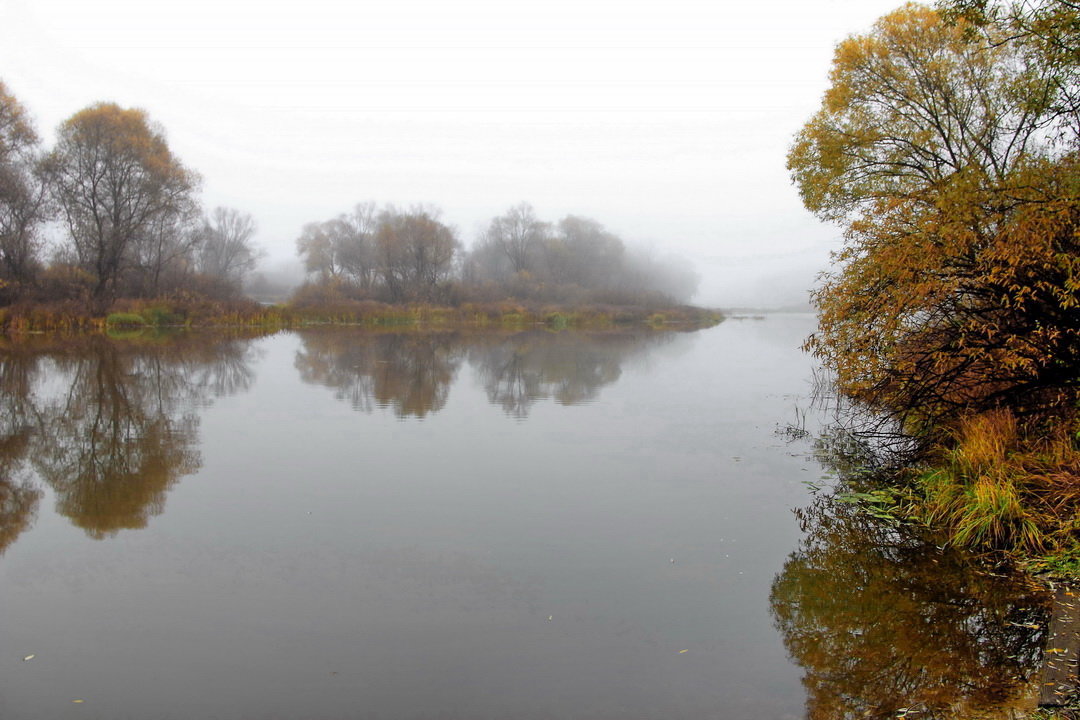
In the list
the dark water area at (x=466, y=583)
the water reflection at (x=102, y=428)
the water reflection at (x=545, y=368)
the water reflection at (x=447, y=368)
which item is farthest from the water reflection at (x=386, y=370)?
the water reflection at (x=102, y=428)

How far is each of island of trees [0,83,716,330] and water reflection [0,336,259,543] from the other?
666 inches

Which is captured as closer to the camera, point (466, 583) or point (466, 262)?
point (466, 583)

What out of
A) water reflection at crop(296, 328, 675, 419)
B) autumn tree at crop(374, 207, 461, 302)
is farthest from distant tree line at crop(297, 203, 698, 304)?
water reflection at crop(296, 328, 675, 419)

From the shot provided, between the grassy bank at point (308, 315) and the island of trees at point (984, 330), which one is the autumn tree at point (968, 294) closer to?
the island of trees at point (984, 330)

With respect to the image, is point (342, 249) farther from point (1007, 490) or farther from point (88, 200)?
point (1007, 490)

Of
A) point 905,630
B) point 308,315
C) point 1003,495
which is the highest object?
point 308,315

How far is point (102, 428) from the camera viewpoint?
37.2ft

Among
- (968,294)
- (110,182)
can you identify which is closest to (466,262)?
(110,182)

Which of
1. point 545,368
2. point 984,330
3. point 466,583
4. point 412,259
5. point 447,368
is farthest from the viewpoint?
point 412,259

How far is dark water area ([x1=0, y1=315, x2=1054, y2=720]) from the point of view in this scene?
4.23 m

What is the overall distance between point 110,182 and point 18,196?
447 cm

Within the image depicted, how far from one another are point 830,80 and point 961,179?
1177 centimetres

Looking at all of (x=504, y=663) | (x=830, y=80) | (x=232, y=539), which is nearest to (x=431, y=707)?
(x=504, y=663)

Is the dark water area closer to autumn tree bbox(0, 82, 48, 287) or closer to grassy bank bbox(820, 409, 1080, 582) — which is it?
grassy bank bbox(820, 409, 1080, 582)
